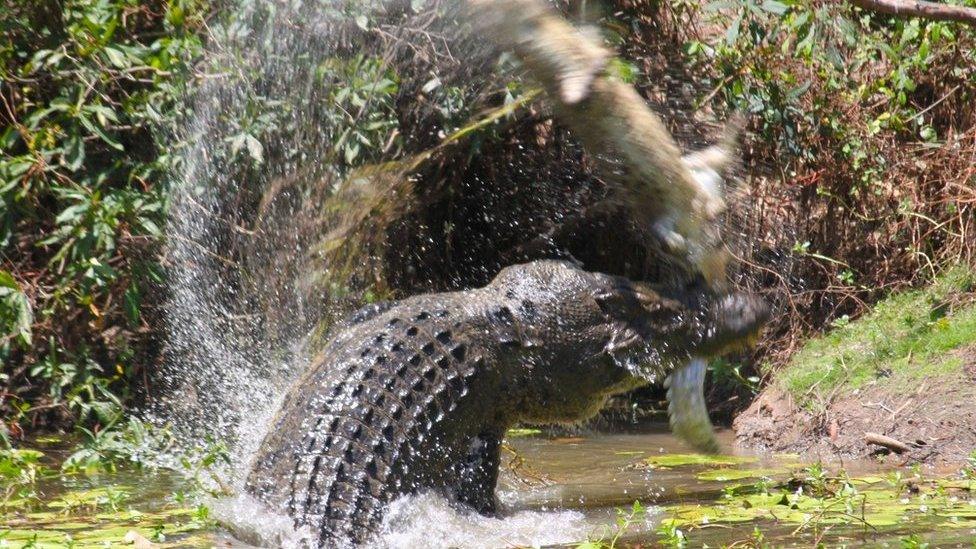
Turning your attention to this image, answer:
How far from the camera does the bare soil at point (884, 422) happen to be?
5.72m

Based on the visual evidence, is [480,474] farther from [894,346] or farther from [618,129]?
[894,346]

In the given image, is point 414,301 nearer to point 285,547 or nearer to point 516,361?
point 516,361

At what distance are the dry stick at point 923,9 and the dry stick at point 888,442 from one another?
196 cm

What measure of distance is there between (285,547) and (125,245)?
11.7ft

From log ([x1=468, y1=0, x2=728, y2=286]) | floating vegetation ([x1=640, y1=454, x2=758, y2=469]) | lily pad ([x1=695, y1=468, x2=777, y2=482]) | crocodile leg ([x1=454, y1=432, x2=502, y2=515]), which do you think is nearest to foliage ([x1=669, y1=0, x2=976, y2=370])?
floating vegetation ([x1=640, y1=454, x2=758, y2=469])

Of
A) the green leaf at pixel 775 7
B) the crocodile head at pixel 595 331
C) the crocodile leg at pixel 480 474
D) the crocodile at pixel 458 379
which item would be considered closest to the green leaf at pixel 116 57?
the crocodile at pixel 458 379

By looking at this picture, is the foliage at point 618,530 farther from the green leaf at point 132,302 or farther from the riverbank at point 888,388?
the green leaf at point 132,302

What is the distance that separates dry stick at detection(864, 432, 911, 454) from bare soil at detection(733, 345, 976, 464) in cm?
3

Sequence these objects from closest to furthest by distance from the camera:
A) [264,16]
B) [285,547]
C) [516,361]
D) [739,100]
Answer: [285,547] < [516,361] < [264,16] < [739,100]

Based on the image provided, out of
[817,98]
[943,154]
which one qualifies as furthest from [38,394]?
[943,154]

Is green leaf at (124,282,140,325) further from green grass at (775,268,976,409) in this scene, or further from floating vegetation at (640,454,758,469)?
green grass at (775,268,976,409)

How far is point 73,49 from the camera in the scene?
275 inches

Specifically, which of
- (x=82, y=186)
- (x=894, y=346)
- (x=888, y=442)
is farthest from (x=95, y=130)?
(x=894, y=346)

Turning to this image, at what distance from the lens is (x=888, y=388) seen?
6.34 metres
